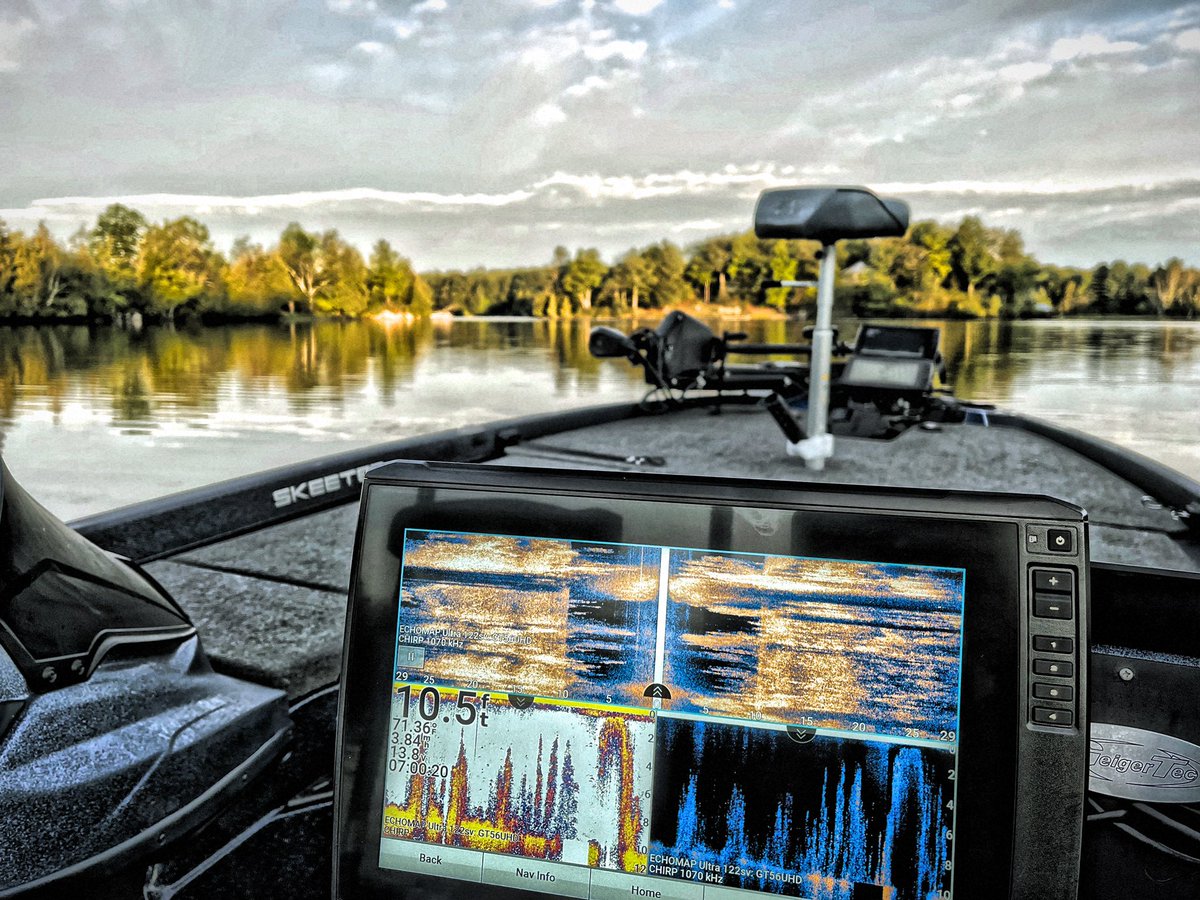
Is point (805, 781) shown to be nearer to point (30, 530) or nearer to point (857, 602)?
point (857, 602)

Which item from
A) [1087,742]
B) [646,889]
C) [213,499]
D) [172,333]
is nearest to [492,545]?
[646,889]

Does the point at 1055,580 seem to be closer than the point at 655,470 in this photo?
Yes

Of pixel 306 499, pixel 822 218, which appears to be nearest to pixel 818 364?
pixel 822 218

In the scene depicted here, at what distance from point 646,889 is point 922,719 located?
0.62ft

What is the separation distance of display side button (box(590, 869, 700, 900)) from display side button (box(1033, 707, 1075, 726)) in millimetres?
194

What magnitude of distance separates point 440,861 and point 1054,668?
0.37 m

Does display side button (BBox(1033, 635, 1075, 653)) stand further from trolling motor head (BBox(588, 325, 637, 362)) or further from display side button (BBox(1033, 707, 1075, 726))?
trolling motor head (BBox(588, 325, 637, 362))

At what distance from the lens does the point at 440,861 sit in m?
0.54

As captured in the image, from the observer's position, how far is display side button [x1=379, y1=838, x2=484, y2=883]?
0.54m

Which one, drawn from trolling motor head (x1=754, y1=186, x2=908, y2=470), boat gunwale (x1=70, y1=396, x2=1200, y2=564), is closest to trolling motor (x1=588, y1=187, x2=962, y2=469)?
trolling motor head (x1=754, y1=186, x2=908, y2=470)

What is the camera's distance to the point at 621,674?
540mm

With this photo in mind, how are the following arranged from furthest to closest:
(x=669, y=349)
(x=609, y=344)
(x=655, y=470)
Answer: (x=669, y=349) → (x=609, y=344) → (x=655, y=470)

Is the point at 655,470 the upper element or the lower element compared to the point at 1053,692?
lower

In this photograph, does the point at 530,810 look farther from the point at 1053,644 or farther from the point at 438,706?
the point at 1053,644
